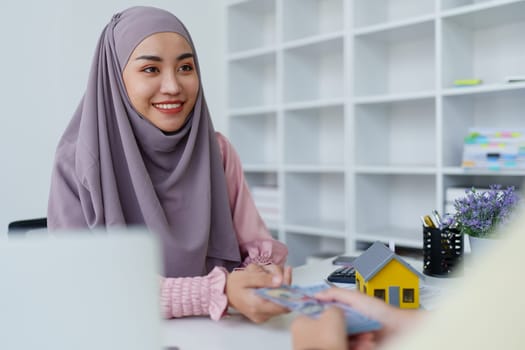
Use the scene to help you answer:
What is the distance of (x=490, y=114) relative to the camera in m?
2.38

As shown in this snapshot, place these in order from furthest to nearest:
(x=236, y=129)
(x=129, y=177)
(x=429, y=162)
A: (x=236, y=129), (x=429, y=162), (x=129, y=177)

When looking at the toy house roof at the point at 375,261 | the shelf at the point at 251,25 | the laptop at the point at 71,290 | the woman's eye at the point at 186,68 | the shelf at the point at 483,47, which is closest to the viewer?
the laptop at the point at 71,290

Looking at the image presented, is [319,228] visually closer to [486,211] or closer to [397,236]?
[397,236]

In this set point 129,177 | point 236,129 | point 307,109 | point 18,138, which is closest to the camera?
point 129,177

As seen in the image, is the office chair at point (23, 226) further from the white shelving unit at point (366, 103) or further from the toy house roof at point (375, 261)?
the white shelving unit at point (366, 103)

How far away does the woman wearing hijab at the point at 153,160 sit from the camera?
1229mm

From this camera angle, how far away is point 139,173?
125 centimetres

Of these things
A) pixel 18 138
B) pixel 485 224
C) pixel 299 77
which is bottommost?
pixel 485 224

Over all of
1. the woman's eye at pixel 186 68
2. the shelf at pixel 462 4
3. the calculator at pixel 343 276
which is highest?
the shelf at pixel 462 4

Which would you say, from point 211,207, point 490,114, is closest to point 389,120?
point 490,114

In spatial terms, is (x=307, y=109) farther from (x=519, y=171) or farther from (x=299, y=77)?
(x=519, y=171)

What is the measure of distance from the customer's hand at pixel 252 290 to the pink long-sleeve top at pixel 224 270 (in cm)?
3

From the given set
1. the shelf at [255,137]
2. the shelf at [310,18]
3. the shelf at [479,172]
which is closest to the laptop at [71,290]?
the shelf at [479,172]

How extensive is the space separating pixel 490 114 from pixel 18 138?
2205 mm
